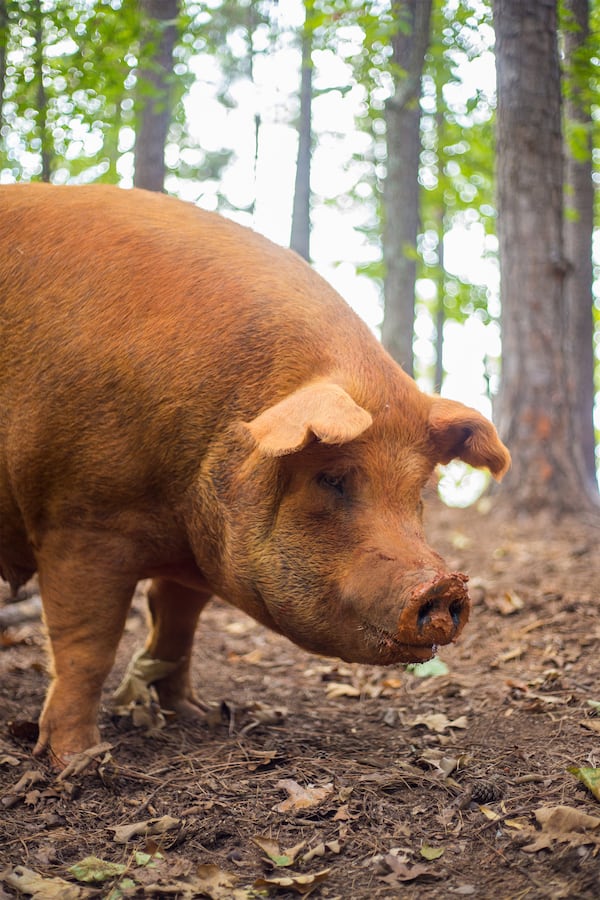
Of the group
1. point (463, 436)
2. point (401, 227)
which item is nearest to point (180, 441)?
point (463, 436)

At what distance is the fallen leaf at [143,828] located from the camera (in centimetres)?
322

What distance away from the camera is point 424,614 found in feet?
10.8

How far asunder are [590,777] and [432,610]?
84 cm

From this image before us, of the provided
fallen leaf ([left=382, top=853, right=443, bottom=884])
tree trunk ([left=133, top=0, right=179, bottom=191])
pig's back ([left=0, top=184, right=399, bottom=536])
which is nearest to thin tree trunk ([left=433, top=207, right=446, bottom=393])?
tree trunk ([left=133, top=0, right=179, bottom=191])

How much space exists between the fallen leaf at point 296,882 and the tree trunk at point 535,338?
6.18m

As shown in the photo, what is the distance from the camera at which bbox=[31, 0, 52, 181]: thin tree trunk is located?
660 cm

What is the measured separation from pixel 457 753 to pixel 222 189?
1653 centimetres

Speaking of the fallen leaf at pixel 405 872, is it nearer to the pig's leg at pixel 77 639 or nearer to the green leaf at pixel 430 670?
the pig's leg at pixel 77 639

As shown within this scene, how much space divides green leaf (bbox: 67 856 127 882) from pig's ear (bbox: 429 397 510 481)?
2166mm

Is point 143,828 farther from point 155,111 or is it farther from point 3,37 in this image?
point 155,111

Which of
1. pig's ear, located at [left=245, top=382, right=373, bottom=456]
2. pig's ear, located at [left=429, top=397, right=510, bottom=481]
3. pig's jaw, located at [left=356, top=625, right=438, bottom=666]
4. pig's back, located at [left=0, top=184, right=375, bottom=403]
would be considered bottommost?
pig's jaw, located at [left=356, top=625, right=438, bottom=666]

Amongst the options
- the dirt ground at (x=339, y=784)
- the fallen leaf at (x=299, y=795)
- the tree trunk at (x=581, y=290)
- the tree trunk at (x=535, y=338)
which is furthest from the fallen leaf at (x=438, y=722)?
the tree trunk at (x=581, y=290)

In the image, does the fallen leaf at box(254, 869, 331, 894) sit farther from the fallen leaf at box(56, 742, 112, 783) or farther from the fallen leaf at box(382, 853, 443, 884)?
the fallen leaf at box(56, 742, 112, 783)

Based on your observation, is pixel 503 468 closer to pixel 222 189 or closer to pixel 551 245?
pixel 551 245
